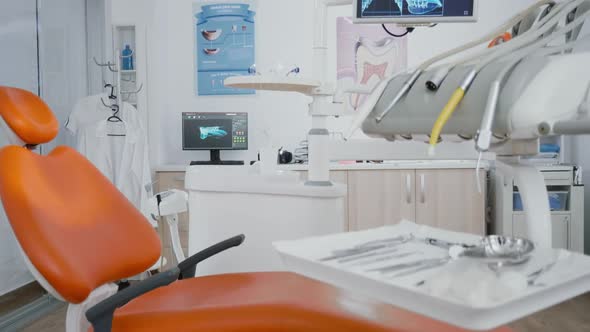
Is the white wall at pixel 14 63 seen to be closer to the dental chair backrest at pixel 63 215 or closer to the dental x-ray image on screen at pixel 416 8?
the dental chair backrest at pixel 63 215

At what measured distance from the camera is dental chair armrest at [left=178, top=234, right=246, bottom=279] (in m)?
1.51

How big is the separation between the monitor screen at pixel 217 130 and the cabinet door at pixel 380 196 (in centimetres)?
95

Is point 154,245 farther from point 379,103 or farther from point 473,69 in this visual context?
point 473,69

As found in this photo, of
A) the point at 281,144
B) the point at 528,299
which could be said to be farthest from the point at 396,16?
the point at 281,144

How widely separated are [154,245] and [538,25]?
45.4 inches

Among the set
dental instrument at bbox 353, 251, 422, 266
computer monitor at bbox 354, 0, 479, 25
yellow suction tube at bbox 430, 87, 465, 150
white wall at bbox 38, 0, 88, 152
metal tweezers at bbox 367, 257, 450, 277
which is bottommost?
metal tweezers at bbox 367, 257, 450, 277

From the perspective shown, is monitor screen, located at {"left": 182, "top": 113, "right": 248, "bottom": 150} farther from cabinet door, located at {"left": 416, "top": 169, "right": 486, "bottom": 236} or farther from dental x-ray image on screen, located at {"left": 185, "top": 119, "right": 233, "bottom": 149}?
cabinet door, located at {"left": 416, "top": 169, "right": 486, "bottom": 236}

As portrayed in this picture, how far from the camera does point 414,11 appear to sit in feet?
3.93

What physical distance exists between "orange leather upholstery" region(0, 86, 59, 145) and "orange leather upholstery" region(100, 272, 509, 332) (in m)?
0.52

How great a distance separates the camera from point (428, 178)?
387 cm

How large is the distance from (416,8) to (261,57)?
3.35 m

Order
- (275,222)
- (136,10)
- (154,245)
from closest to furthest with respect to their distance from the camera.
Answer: (154,245) → (275,222) → (136,10)

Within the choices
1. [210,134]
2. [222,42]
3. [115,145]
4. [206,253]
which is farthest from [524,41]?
[222,42]

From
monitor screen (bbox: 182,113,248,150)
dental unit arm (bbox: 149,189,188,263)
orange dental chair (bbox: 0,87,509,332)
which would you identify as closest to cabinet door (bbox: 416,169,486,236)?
monitor screen (bbox: 182,113,248,150)
